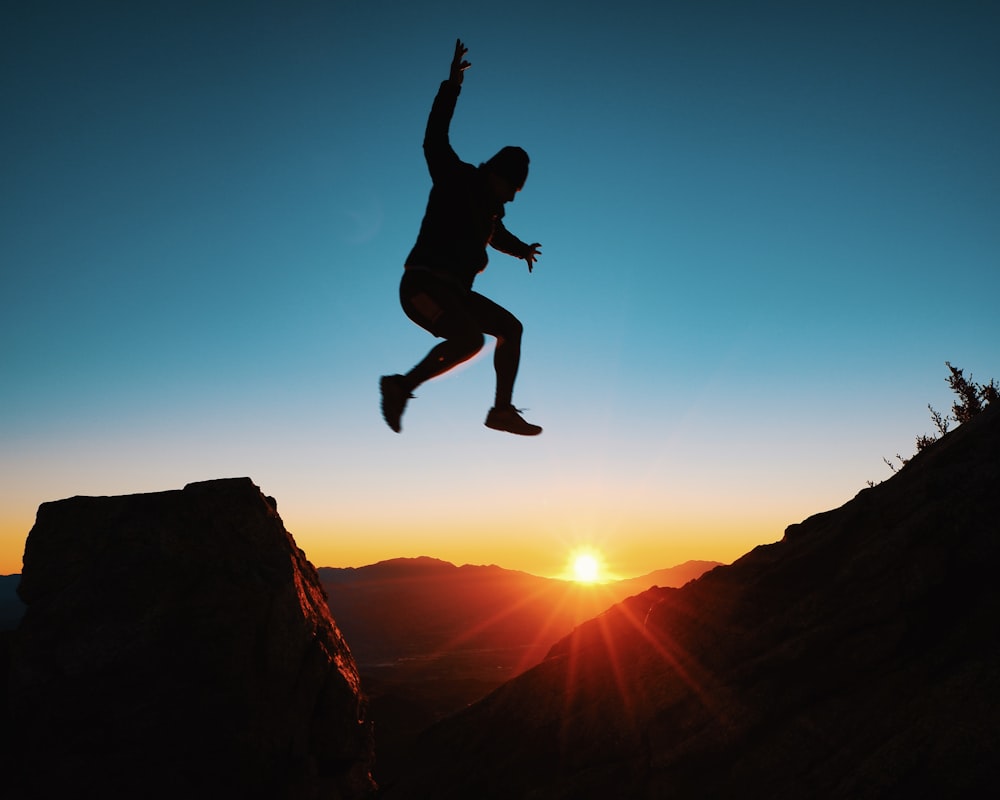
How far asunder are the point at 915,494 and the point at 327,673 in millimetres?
6422

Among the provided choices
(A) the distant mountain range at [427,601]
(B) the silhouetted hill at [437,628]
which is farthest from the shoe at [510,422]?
(A) the distant mountain range at [427,601]

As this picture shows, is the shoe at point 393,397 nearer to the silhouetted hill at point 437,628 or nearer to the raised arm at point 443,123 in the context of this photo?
the raised arm at point 443,123

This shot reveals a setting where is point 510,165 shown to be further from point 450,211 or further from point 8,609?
point 8,609

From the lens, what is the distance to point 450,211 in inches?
161

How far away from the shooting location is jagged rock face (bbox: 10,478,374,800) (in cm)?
383

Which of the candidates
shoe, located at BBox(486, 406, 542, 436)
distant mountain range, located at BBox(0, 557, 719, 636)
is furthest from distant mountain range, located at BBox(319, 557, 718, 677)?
shoe, located at BBox(486, 406, 542, 436)

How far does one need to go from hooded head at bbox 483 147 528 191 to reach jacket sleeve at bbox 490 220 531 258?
3.03 feet

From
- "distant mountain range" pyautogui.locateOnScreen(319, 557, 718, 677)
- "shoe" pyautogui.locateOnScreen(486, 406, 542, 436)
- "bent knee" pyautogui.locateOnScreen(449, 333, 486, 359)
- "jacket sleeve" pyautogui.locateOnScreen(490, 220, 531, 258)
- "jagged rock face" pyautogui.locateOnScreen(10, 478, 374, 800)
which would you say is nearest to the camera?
"jagged rock face" pyautogui.locateOnScreen(10, 478, 374, 800)

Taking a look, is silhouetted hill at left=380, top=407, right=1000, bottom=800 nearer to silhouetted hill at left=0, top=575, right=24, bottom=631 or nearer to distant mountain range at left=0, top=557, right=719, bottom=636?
silhouetted hill at left=0, top=575, right=24, bottom=631

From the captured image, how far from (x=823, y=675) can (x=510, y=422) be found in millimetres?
3996

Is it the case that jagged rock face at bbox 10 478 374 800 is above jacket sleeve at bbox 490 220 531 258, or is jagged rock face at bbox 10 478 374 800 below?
below

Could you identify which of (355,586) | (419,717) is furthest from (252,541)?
(355,586)

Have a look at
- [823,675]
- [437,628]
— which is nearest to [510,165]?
[823,675]

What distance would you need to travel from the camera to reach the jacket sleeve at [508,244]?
5273 mm
